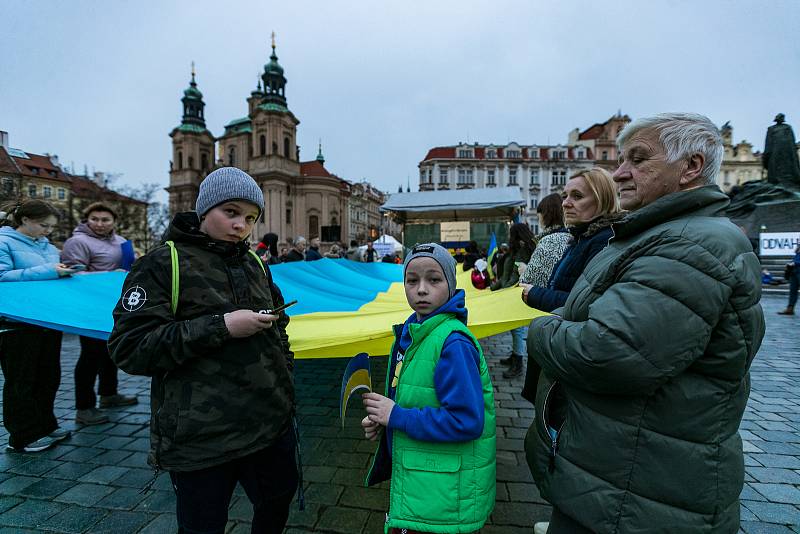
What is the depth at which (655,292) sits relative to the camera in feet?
3.12

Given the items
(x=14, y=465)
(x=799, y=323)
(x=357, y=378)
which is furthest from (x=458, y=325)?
(x=799, y=323)

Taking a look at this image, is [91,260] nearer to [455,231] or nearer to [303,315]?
[303,315]

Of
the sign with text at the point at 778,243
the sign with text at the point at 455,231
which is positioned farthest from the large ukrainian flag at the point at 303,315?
the sign with text at the point at 778,243

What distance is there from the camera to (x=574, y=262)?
84.7 inches

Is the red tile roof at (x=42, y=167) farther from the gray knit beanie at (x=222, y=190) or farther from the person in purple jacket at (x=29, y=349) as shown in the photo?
the gray knit beanie at (x=222, y=190)

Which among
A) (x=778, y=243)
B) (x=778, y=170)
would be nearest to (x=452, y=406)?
(x=778, y=243)

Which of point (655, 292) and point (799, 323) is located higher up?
point (655, 292)

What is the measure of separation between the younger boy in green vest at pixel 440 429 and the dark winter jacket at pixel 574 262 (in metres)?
0.74

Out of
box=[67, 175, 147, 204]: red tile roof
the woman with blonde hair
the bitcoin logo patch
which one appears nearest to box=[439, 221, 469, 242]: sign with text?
the woman with blonde hair

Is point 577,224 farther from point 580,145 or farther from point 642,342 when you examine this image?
point 580,145

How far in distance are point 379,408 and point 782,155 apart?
18623 millimetres

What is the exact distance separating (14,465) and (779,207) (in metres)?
18.6

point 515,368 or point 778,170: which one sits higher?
point 778,170

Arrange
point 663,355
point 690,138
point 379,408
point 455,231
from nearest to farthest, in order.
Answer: point 663,355 < point 690,138 < point 379,408 < point 455,231
